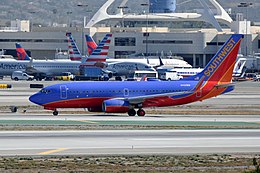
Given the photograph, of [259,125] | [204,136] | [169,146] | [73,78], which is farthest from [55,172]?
[73,78]

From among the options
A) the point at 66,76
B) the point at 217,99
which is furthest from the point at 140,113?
the point at 66,76

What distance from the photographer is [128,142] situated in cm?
5019

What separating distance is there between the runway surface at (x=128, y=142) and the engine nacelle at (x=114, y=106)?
15514 millimetres

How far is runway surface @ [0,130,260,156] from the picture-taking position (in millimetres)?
46750

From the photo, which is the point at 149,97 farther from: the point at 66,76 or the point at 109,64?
the point at 109,64

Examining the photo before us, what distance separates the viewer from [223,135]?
5428 cm

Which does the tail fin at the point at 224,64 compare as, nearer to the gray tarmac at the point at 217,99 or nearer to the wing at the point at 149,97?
the wing at the point at 149,97

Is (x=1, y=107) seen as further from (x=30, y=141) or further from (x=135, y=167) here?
(x=135, y=167)

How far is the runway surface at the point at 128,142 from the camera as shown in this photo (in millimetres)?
46750

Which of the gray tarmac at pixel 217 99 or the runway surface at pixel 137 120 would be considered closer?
the runway surface at pixel 137 120

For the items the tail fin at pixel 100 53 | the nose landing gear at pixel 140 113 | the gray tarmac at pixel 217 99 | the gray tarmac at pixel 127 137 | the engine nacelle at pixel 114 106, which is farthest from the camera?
the tail fin at pixel 100 53

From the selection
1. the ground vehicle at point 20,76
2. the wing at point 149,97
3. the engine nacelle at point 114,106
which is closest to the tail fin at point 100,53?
the ground vehicle at point 20,76

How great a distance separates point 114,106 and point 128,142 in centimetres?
2183

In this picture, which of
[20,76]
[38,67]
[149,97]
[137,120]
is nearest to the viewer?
[137,120]
